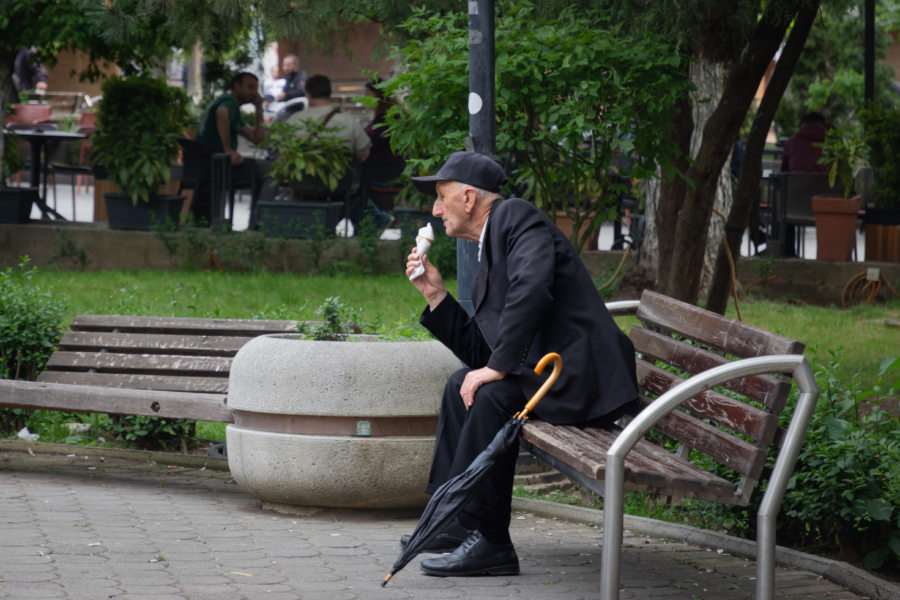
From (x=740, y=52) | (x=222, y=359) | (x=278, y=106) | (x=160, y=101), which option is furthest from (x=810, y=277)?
(x=278, y=106)

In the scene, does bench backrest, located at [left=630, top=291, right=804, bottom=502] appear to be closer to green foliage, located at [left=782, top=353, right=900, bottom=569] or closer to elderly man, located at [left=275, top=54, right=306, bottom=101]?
green foliage, located at [left=782, top=353, right=900, bottom=569]

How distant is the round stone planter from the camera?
5188 mm

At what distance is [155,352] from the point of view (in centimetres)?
652

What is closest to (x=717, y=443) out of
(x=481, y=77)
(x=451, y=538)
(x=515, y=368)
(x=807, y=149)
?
(x=515, y=368)

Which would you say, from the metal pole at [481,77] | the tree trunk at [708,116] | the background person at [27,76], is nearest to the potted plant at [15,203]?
the tree trunk at [708,116]

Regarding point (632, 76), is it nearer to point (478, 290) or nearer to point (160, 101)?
point (478, 290)

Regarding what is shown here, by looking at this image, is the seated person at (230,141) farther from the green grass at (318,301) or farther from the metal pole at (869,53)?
the metal pole at (869,53)

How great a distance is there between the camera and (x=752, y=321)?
10688 millimetres

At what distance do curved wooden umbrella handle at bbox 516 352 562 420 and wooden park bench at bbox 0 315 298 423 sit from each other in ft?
6.06

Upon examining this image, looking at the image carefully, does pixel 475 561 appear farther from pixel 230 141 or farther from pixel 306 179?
pixel 230 141

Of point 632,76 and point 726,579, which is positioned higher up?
point 632,76

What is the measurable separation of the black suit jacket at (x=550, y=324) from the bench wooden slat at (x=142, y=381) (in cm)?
194

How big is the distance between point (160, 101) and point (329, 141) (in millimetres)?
1896

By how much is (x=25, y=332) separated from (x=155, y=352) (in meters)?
0.95
